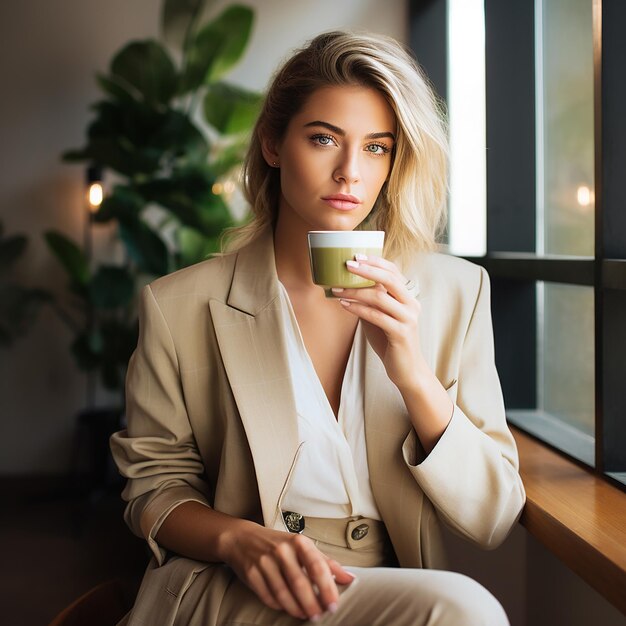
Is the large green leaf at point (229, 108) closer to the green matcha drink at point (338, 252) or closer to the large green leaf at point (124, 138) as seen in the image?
the large green leaf at point (124, 138)

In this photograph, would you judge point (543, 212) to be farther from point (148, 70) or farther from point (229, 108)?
point (148, 70)

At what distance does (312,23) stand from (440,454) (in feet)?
11.7

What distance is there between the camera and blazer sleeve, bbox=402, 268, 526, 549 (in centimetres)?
144

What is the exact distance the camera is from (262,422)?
1556 millimetres

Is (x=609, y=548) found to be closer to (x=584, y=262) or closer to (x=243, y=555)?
(x=243, y=555)

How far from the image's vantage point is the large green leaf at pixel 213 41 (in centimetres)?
393

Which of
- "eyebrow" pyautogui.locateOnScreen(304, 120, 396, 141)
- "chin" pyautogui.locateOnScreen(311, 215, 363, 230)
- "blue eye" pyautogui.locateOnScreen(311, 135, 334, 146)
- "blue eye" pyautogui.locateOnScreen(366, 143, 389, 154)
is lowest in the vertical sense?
"chin" pyautogui.locateOnScreen(311, 215, 363, 230)

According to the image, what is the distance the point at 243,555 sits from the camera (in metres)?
1.33

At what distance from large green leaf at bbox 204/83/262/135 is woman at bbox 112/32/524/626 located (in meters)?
2.24

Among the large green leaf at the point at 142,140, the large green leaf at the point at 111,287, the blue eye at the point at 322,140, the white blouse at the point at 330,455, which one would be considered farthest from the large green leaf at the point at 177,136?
the white blouse at the point at 330,455

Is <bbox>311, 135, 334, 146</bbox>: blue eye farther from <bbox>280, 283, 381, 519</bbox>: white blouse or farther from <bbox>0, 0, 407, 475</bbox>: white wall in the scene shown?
<bbox>0, 0, 407, 475</bbox>: white wall

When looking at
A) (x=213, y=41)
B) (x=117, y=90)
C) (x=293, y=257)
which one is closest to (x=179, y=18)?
(x=213, y=41)

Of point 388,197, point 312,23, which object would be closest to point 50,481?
point 312,23

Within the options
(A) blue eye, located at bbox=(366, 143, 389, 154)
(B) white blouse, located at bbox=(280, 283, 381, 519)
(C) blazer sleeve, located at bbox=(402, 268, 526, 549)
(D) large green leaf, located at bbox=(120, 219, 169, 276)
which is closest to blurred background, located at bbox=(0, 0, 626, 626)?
(D) large green leaf, located at bbox=(120, 219, 169, 276)
